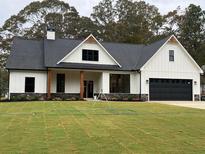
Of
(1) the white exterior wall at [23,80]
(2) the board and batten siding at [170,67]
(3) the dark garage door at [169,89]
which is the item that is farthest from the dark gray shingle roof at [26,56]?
(3) the dark garage door at [169,89]

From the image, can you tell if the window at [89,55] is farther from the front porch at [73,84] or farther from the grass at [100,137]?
the grass at [100,137]

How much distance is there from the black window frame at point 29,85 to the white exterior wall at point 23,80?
0.85 ft

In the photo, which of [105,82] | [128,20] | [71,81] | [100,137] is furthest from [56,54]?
[128,20]

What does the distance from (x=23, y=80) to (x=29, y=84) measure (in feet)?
2.15

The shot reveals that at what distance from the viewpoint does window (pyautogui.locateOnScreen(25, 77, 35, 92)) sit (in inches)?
1123

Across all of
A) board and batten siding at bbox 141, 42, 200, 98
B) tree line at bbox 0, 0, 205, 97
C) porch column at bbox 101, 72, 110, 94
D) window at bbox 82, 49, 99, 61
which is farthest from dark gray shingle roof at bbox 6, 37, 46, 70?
tree line at bbox 0, 0, 205, 97

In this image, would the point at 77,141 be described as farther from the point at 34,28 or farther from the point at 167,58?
the point at 34,28

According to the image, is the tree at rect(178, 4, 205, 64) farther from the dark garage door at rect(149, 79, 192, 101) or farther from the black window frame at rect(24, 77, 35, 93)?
the black window frame at rect(24, 77, 35, 93)

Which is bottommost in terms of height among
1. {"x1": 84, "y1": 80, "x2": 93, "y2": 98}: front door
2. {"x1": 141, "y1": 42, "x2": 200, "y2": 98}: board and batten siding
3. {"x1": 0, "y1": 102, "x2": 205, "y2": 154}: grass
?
{"x1": 0, "y1": 102, "x2": 205, "y2": 154}: grass

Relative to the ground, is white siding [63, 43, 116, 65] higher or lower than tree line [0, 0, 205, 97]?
lower

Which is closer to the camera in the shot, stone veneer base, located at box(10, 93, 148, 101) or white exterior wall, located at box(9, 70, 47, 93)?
stone veneer base, located at box(10, 93, 148, 101)

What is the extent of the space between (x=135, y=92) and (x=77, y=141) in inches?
929

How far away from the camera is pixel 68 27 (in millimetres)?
51125

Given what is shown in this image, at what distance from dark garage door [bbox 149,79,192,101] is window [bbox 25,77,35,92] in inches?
416
